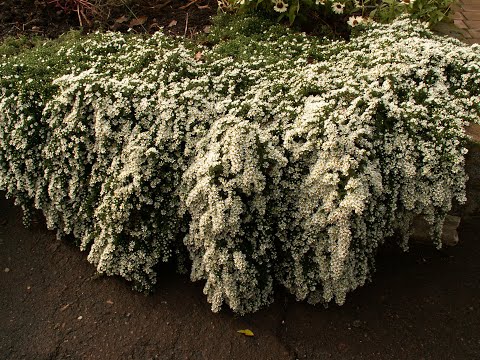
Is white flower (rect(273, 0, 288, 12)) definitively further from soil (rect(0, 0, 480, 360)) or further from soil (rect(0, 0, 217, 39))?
soil (rect(0, 0, 480, 360))

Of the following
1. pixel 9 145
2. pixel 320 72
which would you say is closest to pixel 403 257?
pixel 320 72

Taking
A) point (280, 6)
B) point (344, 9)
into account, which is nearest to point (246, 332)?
point (280, 6)

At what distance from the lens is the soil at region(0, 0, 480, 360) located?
3.03 meters

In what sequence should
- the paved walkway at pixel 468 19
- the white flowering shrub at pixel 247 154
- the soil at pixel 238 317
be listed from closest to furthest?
1. the white flowering shrub at pixel 247 154
2. the soil at pixel 238 317
3. the paved walkway at pixel 468 19

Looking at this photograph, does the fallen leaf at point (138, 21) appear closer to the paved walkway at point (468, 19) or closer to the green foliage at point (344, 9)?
the green foliage at point (344, 9)

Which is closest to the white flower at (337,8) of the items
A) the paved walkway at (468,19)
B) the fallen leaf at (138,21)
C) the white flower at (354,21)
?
the white flower at (354,21)

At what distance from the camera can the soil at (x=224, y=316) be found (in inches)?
119

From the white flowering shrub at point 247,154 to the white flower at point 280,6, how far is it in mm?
527

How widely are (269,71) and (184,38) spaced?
3.45 feet

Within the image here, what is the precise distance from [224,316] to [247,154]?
110 centimetres

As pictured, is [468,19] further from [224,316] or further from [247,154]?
[224,316]

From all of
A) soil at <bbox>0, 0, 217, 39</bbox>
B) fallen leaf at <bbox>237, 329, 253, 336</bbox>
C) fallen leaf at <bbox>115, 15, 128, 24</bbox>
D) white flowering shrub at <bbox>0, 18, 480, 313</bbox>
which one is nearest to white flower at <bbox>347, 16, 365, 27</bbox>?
white flowering shrub at <bbox>0, 18, 480, 313</bbox>

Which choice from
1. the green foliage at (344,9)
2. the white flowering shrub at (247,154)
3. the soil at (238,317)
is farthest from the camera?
the green foliage at (344,9)

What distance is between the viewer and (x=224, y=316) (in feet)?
10.5
